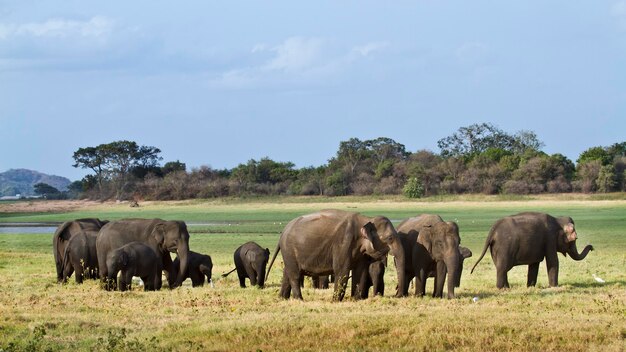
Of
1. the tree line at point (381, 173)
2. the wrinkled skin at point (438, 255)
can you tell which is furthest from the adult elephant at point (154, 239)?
the tree line at point (381, 173)

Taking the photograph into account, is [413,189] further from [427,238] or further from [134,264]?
[427,238]

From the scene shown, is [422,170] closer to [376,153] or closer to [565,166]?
[565,166]

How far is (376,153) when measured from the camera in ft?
375

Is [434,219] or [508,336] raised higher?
[434,219]

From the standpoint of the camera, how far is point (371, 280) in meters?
21.1

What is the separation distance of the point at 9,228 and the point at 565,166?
4619 cm

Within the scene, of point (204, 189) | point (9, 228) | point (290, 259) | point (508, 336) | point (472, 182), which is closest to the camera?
point (508, 336)

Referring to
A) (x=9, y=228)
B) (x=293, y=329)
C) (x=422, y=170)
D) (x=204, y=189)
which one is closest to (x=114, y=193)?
(x=204, y=189)

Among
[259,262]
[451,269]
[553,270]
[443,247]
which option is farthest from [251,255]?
[553,270]

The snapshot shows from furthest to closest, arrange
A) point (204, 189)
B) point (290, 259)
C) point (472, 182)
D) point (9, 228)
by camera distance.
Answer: point (204, 189), point (472, 182), point (9, 228), point (290, 259)

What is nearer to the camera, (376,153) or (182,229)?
(182,229)

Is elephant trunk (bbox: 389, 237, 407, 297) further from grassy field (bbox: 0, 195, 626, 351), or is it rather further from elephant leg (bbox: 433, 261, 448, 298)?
elephant leg (bbox: 433, 261, 448, 298)

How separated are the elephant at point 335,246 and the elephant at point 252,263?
328 cm

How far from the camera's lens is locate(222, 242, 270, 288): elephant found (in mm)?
23625
